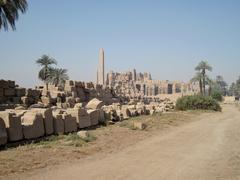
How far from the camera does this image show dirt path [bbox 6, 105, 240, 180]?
7.51m

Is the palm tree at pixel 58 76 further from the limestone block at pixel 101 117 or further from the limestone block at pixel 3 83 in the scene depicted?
the limestone block at pixel 101 117

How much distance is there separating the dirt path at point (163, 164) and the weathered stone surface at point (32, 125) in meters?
2.70

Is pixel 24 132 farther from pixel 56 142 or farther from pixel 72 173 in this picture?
pixel 72 173

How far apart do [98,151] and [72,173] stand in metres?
2.85

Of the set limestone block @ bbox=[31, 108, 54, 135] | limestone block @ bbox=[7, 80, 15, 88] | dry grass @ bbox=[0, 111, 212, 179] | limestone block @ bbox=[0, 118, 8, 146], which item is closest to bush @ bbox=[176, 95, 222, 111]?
limestone block @ bbox=[7, 80, 15, 88]

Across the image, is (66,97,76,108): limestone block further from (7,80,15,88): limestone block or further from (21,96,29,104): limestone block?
(7,80,15,88): limestone block

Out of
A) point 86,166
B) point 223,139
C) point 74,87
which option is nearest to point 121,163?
point 86,166

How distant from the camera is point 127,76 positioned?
374ft

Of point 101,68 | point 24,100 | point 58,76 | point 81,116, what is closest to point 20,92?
point 24,100

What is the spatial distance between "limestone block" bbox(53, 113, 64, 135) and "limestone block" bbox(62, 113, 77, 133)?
284mm

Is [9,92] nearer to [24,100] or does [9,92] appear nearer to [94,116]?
[24,100]

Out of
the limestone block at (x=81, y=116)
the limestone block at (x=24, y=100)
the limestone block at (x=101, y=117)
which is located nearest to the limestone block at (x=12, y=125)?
the limestone block at (x=81, y=116)

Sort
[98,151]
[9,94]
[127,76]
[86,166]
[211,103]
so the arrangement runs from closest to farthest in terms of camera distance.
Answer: [86,166] < [98,151] < [9,94] < [211,103] < [127,76]

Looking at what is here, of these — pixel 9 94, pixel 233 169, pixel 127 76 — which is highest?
pixel 127 76
